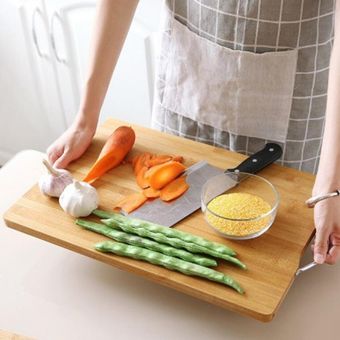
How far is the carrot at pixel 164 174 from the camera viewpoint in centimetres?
121

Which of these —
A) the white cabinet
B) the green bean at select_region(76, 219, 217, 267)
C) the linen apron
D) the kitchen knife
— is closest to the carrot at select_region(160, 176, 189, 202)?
the kitchen knife

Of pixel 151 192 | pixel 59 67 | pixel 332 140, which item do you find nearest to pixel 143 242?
pixel 151 192

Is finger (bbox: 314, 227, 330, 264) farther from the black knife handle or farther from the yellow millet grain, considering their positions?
the black knife handle

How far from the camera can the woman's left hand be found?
1.06 m

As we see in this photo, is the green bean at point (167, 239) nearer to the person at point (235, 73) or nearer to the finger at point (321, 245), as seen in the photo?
the finger at point (321, 245)

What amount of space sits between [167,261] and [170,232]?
0.07m

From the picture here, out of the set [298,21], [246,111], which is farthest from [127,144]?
[298,21]

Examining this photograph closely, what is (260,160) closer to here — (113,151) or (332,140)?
(332,140)

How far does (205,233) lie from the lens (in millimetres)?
1116

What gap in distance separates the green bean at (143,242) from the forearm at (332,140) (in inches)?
9.6

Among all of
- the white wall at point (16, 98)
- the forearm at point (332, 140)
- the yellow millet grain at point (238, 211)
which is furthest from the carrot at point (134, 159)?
the white wall at point (16, 98)

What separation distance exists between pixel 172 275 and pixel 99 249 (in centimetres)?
14

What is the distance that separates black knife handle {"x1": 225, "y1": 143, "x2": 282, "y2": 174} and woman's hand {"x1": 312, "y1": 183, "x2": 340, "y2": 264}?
0.19 m

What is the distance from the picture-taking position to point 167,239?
109 centimetres
